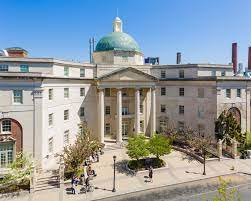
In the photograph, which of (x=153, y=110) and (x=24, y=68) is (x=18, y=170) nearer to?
(x=24, y=68)

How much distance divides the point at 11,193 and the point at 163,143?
18.9m

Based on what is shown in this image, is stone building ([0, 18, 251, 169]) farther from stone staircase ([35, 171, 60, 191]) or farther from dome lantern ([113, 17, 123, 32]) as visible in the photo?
stone staircase ([35, 171, 60, 191])

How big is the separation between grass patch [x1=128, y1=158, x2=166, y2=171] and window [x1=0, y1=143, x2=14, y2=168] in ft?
49.0

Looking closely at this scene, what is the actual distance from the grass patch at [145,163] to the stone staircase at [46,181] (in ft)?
32.4

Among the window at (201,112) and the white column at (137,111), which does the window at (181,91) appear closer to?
the window at (201,112)

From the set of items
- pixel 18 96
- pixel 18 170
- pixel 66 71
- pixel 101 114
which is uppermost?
pixel 66 71

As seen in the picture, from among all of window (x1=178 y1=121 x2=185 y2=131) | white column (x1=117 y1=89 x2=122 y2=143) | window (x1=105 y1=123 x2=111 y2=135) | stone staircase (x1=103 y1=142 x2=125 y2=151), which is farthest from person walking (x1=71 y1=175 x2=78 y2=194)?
window (x1=178 y1=121 x2=185 y2=131)

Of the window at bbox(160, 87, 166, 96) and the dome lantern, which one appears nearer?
the window at bbox(160, 87, 166, 96)

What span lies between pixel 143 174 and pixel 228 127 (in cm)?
1717

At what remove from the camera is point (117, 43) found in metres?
46.2

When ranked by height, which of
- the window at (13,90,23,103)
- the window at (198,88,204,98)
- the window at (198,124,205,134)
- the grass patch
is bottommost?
the grass patch

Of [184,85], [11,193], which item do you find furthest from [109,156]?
[184,85]

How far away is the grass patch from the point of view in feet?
108

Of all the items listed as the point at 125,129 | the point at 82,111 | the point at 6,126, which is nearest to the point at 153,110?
the point at 125,129
